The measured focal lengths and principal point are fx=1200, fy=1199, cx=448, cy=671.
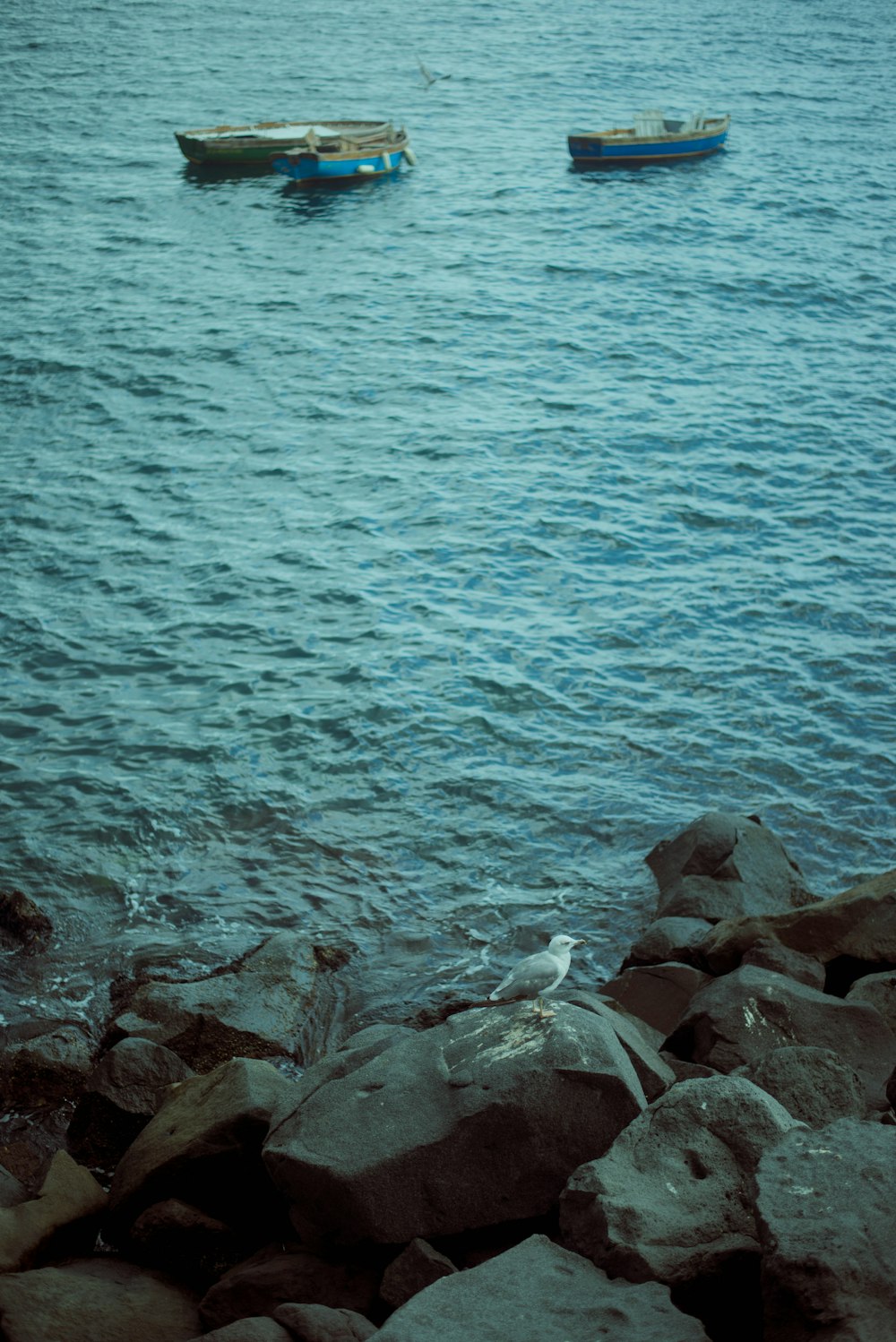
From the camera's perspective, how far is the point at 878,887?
10648 millimetres

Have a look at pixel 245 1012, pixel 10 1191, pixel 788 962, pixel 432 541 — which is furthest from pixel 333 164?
pixel 10 1191

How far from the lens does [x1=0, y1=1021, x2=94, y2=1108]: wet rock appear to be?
9.84 m

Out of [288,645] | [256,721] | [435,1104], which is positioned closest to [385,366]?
[288,645]

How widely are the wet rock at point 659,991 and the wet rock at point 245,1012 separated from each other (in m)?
2.80

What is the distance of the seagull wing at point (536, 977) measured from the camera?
956 centimetres

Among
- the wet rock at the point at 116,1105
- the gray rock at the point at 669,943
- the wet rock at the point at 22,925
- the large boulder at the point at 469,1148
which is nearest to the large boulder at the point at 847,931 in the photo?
the gray rock at the point at 669,943

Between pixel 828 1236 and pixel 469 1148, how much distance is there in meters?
2.19

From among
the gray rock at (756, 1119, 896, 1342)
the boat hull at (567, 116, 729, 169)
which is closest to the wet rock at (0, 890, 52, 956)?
the gray rock at (756, 1119, 896, 1342)

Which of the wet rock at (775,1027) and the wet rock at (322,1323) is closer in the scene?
the wet rock at (322,1323)

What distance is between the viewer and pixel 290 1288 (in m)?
6.90

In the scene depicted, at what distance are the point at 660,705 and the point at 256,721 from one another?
5.70m

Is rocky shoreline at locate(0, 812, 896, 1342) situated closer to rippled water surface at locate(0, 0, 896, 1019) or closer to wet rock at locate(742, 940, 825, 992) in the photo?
wet rock at locate(742, 940, 825, 992)

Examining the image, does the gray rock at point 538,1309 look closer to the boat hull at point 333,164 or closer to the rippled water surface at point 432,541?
the rippled water surface at point 432,541

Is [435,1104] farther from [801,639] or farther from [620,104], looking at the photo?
[620,104]
